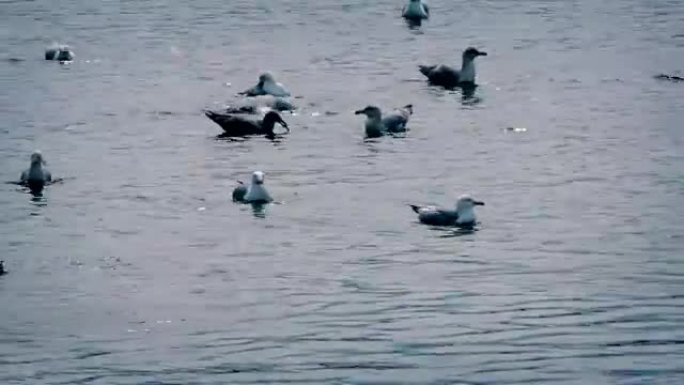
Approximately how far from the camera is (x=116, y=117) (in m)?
40.8

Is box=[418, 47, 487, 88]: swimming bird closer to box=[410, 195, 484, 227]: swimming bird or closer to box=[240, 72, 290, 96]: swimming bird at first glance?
box=[240, 72, 290, 96]: swimming bird

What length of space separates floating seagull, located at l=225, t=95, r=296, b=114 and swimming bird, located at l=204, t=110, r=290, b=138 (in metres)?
0.96

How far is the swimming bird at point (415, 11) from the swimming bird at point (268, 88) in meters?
17.1

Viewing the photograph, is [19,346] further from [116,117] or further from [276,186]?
[116,117]

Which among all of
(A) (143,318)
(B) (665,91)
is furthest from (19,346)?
(B) (665,91)

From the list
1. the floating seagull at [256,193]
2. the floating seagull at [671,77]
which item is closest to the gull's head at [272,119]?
the floating seagull at [256,193]

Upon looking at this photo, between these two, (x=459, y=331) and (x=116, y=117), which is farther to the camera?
(x=116, y=117)

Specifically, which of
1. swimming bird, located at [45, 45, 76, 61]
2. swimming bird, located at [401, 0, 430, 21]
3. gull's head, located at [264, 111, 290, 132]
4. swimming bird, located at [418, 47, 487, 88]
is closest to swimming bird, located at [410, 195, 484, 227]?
gull's head, located at [264, 111, 290, 132]

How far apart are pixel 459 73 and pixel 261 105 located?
629 cm

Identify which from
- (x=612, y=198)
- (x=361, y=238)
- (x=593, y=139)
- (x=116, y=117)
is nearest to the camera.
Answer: (x=361, y=238)

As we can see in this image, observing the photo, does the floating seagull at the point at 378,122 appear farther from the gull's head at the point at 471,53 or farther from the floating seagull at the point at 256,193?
the gull's head at the point at 471,53

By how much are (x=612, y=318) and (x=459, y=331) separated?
1.94 metres

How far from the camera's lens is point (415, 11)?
59594mm

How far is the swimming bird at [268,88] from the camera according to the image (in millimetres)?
42281
